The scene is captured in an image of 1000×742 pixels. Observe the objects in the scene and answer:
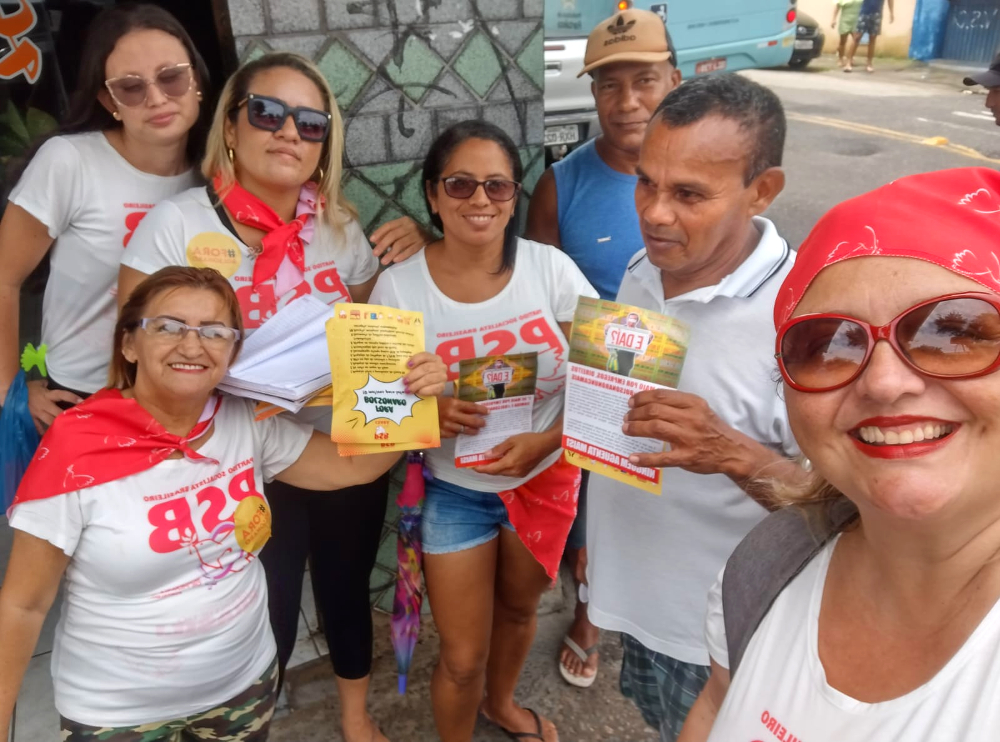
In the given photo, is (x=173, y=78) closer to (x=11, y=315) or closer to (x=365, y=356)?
(x=11, y=315)

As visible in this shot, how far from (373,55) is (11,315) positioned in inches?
58.6

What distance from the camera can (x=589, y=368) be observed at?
1.75 m

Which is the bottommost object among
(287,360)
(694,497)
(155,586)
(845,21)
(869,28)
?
(155,586)

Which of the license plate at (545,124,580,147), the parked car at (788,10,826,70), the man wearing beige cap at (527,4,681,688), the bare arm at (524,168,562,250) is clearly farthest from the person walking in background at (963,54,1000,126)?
the parked car at (788,10,826,70)

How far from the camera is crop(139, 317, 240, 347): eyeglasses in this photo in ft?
5.53

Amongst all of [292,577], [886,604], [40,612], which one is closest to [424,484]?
[292,577]

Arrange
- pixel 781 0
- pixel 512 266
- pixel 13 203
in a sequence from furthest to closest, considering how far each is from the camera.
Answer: pixel 781 0 → pixel 512 266 → pixel 13 203

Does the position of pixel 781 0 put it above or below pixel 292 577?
above

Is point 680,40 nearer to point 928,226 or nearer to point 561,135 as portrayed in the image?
point 561,135

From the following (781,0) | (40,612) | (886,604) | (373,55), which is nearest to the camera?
(886,604)

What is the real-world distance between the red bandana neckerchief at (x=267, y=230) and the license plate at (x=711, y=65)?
7612 millimetres

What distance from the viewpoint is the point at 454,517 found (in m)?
2.26

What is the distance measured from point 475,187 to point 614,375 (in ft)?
2.50

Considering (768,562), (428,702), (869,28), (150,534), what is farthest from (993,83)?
(869,28)
